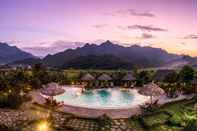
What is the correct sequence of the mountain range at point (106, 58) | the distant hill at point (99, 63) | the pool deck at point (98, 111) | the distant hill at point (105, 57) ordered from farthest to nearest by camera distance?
the distant hill at point (105, 57) → the mountain range at point (106, 58) → the distant hill at point (99, 63) → the pool deck at point (98, 111)

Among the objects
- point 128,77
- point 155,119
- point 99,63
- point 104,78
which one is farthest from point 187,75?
point 99,63

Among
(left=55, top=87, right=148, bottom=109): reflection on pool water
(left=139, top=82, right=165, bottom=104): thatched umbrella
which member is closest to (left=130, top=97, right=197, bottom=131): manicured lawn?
(left=139, top=82, right=165, bottom=104): thatched umbrella

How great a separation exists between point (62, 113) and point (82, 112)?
1317 millimetres

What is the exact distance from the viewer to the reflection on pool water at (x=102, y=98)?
24828 mm

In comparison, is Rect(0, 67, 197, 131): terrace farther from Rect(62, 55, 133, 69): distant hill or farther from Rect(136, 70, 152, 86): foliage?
Rect(62, 55, 133, 69): distant hill

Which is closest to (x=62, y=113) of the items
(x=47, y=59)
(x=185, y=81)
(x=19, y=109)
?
(x=19, y=109)

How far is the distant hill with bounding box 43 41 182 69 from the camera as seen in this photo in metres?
76.8

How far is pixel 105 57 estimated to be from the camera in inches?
3130

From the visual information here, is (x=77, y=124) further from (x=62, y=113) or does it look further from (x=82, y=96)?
(x=82, y=96)

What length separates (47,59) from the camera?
412 feet

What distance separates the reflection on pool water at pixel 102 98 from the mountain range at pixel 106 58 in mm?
40071

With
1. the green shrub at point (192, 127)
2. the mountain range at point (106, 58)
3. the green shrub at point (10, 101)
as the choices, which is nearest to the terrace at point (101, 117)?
the green shrub at point (10, 101)

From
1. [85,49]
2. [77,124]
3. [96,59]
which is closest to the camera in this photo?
[77,124]

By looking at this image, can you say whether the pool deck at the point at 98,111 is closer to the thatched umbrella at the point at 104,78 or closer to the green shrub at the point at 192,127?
the green shrub at the point at 192,127
